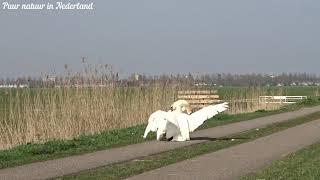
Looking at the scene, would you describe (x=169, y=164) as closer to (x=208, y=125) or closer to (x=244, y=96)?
(x=208, y=125)

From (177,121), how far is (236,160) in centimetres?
467

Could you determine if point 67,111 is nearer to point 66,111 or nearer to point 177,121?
point 66,111

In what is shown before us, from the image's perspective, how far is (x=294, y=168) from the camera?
12.7 m

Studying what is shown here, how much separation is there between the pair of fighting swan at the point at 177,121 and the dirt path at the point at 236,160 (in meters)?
1.73

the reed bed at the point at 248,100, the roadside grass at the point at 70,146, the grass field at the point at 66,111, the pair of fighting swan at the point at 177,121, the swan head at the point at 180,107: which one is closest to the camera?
the roadside grass at the point at 70,146

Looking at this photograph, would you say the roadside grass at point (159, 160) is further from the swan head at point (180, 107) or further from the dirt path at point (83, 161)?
the swan head at point (180, 107)

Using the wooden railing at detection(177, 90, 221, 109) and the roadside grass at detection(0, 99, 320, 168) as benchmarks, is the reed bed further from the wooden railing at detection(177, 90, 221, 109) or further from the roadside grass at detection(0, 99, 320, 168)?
the roadside grass at detection(0, 99, 320, 168)

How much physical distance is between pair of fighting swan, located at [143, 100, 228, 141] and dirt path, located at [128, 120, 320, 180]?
173cm

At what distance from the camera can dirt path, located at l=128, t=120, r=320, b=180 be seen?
39.1 ft

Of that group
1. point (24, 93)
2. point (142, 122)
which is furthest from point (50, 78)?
point (142, 122)

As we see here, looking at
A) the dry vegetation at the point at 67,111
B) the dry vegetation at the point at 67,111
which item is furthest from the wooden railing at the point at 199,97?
the dry vegetation at the point at 67,111

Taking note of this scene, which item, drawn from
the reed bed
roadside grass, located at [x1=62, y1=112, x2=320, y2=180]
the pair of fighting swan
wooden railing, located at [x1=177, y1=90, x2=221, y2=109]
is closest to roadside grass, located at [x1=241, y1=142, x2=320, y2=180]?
roadside grass, located at [x1=62, y1=112, x2=320, y2=180]

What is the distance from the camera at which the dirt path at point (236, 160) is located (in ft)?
39.1

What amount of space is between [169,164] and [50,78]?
9.98 metres
